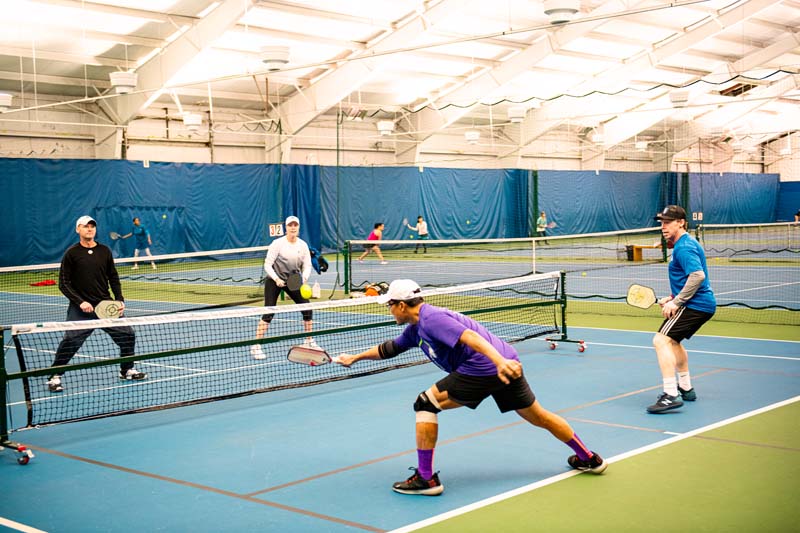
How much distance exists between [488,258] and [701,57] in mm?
15375

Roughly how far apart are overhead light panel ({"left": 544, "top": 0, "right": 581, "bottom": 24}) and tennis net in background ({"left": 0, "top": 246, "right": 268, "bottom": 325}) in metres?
6.93

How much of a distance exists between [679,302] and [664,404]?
0.90 meters

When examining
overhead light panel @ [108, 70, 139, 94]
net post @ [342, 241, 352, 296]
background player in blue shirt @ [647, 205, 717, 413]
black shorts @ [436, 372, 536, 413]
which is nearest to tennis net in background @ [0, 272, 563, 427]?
black shorts @ [436, 372, 536, 413]

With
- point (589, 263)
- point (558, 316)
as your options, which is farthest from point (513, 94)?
point (558, 316)

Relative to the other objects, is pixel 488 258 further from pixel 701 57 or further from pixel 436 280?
pixel 701 57

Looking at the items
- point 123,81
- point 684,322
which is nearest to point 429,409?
point 684,322

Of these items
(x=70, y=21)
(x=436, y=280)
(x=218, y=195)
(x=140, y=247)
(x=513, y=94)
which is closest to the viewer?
(x=436, y=280)

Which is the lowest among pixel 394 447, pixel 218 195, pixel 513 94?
pixel 394 447

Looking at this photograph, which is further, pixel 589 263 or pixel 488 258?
pixel 488 258

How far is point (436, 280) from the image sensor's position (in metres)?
21.9

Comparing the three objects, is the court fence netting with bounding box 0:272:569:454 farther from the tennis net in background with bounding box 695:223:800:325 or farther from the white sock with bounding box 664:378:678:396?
the tennis net in background with bounding box 695:223:800:325

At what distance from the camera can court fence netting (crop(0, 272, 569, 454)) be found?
24.8 ft

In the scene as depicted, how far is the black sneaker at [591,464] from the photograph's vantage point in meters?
5.70

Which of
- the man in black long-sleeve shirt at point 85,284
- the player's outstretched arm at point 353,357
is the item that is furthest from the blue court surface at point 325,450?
the man in black long-sleeve shirt at point 85,284
